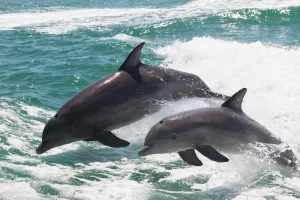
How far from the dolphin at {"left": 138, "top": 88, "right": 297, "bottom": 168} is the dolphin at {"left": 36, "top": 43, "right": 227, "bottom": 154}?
831 mm

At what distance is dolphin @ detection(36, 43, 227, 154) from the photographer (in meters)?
8.86

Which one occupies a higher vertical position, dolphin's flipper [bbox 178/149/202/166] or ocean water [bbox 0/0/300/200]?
dolphin's flipper [bbox 178/149/202/166]

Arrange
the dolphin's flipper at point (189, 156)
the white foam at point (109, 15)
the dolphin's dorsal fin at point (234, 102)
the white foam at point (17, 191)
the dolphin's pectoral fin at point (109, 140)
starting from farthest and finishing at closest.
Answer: the white foam at point (109, 15) < the dolphin's pectoral fin at point (109, 140) < the dolphin's dorsal fin at point (234, 102) < the dolphin's flipper at point (189, 156) < the white foam at point (17, 191)

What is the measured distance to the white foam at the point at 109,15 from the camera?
94.2ft

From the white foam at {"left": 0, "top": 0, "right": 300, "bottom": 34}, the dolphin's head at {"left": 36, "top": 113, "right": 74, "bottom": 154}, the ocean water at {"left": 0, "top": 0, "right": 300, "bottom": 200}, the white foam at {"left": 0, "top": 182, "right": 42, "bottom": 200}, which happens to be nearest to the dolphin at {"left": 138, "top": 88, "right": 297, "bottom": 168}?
the ocean water at {"left": 0, "top": 0, "right": 300, "bottom": 200}

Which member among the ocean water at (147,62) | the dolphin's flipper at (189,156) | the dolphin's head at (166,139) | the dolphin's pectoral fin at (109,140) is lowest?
the ocean water at (147,62)

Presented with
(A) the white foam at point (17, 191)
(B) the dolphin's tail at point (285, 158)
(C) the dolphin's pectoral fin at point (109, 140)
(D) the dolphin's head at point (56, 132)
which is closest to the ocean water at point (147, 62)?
(A) the white foam at point (17, 191)

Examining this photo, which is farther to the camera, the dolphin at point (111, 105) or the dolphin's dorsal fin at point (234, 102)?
the dolphin at point (111, 105)

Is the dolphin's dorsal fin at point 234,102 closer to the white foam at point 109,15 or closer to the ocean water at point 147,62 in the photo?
the ocean water at point 147,62

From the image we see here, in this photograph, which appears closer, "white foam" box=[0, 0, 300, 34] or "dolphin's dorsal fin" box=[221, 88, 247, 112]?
"dolphin's dorsal fin" box=[221, 88, 247, 112]

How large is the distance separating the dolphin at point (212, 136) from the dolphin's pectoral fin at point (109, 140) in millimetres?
638

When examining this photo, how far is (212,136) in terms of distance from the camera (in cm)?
832

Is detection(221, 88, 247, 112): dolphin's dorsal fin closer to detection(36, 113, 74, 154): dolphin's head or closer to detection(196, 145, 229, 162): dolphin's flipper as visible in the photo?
detection(196, 145, 229, 162): dolphin's flipper

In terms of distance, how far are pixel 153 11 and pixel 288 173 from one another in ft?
89.1
